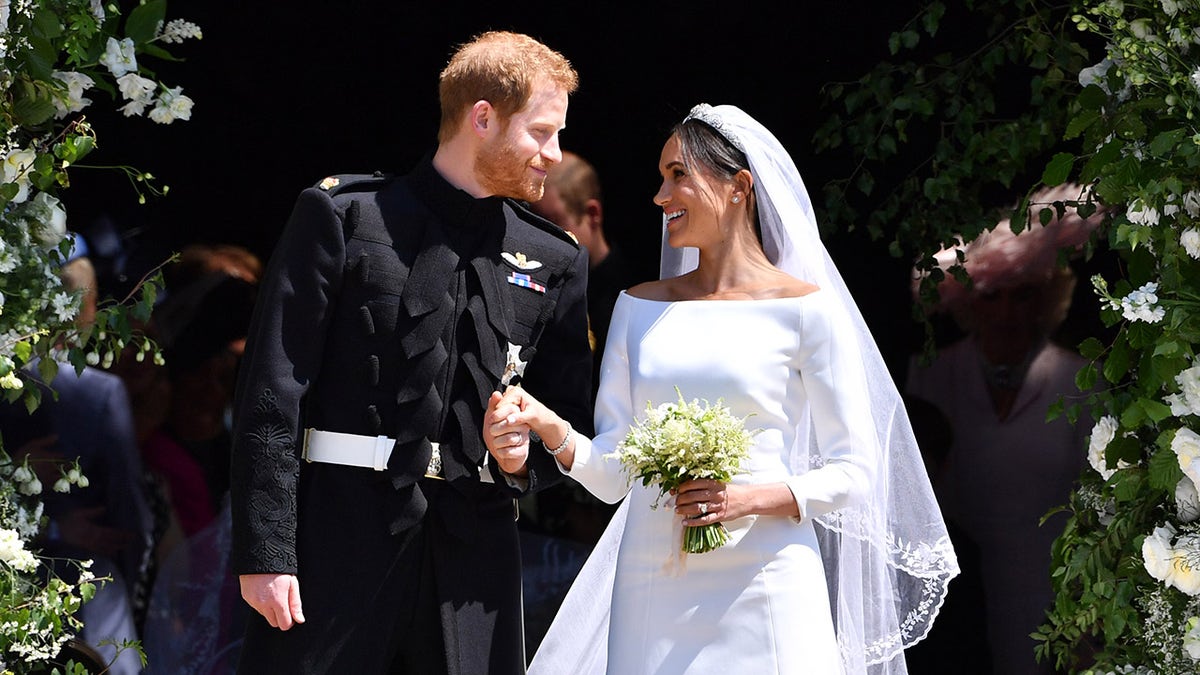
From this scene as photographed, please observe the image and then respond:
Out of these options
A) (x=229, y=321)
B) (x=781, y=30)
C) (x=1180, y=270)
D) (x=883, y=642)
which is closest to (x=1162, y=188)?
(x=1180, y=270)

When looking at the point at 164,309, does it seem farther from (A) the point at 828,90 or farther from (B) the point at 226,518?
(A) the point at 828,90

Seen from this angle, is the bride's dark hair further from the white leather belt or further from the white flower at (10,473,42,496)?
the white flower at (10,473,42,496)

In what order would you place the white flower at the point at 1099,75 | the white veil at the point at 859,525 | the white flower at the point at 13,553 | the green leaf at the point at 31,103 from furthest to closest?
1. the white flower at the point at 1099,75
2. the white veil at the point at 859,525
3. the green leaf at the point at 31,103
4. the white flower at the point at 13,553

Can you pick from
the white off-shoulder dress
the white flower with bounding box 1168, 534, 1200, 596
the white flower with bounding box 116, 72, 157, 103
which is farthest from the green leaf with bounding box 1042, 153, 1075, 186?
the white flower with bounding box 116, 72, 157, 103

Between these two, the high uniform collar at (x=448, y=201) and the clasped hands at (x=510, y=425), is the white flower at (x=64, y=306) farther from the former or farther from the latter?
the clasped hands at (x=510, y=425)

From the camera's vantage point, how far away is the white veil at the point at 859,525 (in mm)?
3383

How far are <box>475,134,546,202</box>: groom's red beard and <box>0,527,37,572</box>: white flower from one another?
48.9 inches

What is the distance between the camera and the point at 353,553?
10.2ft

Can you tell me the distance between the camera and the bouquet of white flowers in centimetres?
296

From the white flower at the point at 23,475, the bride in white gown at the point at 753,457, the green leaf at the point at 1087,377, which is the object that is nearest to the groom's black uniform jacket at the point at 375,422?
the bride in white gown at the point at 753,457

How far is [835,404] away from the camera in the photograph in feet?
10.5

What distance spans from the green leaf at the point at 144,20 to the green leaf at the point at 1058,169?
206 cm

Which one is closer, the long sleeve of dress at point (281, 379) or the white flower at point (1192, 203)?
the long sleeve of dress at point (281, 379)

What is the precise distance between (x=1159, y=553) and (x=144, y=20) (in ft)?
8.29
